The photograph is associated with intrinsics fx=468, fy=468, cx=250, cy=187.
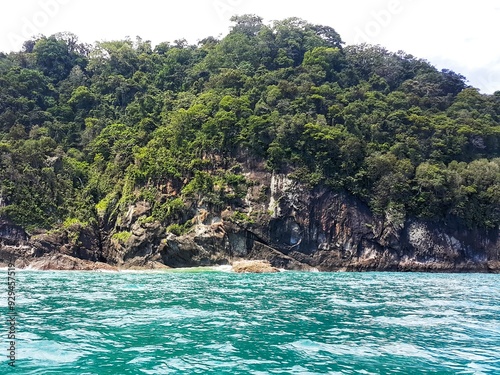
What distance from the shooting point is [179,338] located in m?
13.2

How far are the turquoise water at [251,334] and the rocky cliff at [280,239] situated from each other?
29257 mm

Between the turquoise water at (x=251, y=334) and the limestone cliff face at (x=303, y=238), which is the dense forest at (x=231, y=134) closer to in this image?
the limestone cliff face at (x=303, y=238)

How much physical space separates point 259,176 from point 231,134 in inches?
289

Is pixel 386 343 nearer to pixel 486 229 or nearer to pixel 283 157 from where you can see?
pixel 283 157

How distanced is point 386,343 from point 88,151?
212 ft

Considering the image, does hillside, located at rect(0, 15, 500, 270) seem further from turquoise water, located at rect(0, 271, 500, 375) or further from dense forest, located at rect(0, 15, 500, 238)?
turquoise water, located at rect(0, 271, 500, 375)

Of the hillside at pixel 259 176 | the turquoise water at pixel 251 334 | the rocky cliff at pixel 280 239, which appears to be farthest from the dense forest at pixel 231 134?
the turquoise water at pixel 251 334

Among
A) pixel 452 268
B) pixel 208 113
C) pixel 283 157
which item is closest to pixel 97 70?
pixel 208 113

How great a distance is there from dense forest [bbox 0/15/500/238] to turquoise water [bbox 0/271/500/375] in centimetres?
Result: 3357

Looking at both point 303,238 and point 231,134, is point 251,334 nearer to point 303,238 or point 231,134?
point 303,238

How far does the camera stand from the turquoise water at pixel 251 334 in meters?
10.7

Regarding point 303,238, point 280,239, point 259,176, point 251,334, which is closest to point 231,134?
point 259,176

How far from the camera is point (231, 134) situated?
200ft

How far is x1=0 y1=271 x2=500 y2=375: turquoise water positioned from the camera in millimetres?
10672
